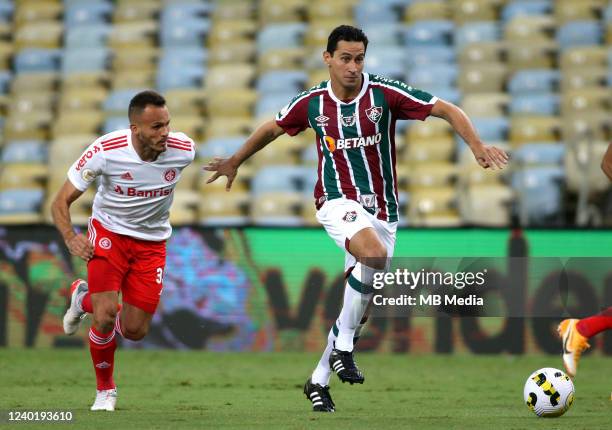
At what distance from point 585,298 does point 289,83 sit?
580 centimetres

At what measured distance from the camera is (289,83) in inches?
645

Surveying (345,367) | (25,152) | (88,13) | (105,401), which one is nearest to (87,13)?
(88,13)

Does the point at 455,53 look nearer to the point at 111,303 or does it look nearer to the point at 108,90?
the point at 108,90

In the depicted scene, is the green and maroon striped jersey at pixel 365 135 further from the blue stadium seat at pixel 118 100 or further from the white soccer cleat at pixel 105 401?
the blue stadium seat at pixel 118 100

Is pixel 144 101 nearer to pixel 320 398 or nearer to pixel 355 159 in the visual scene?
pixel 355 159

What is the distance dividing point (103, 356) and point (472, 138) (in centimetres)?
286

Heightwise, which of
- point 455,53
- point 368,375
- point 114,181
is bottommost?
point 368,375

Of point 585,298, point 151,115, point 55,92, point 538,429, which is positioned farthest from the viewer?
point 55,92

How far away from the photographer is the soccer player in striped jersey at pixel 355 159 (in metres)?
7.50

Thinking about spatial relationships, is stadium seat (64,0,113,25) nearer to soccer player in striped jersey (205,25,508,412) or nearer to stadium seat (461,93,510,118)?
stadium seat (461,93,510,118)

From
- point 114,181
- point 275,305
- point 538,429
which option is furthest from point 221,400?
point 275,305

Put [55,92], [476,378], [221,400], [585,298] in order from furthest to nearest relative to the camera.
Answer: [55,92] < [585,298] < [476,378] < [221,400]

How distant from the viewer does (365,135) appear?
7652 mm

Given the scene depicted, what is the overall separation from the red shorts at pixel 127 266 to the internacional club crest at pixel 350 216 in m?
1.55
